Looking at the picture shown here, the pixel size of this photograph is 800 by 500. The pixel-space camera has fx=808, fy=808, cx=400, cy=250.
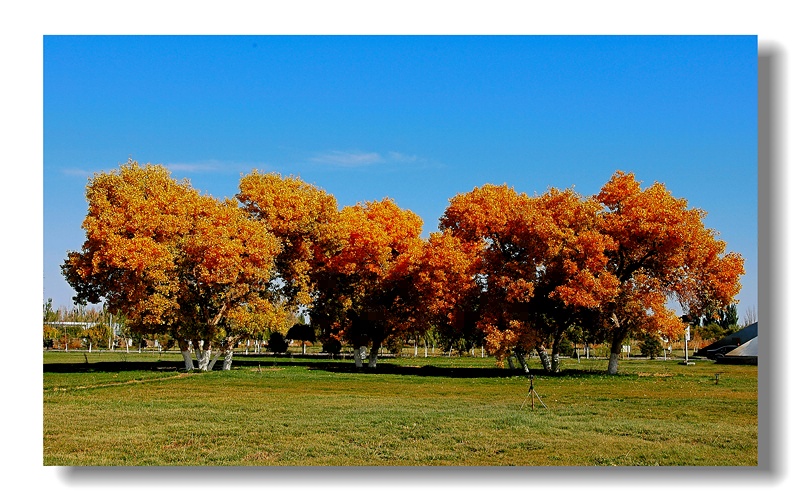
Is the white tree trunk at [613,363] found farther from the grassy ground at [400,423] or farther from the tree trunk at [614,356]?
the grassy ground at [400,423]

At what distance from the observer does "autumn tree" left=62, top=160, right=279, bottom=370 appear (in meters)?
27.4

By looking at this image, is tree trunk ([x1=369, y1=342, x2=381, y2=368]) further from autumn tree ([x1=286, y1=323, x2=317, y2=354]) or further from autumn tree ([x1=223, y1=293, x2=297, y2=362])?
autumn tree ([x1=286, y1=323, x2=317, y2=354])

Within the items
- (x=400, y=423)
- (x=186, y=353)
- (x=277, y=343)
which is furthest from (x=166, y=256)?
(x=277, y=343)

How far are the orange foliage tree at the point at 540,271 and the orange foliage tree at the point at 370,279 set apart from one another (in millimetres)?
4225

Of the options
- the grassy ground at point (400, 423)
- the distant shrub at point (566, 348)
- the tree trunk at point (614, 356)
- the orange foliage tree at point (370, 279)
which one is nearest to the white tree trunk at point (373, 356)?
the orange foliage tree at point (370, 279)

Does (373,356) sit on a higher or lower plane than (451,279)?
lower

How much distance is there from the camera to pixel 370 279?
3459 centimetres

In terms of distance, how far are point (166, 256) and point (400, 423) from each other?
1555 cm

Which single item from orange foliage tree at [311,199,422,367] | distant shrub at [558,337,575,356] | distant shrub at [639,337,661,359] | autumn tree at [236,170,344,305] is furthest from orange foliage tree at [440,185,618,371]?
distant shrub at [639,337,661,359]

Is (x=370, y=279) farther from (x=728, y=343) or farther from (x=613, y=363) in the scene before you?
(x=728, y=343)

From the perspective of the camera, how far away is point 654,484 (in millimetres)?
10469
